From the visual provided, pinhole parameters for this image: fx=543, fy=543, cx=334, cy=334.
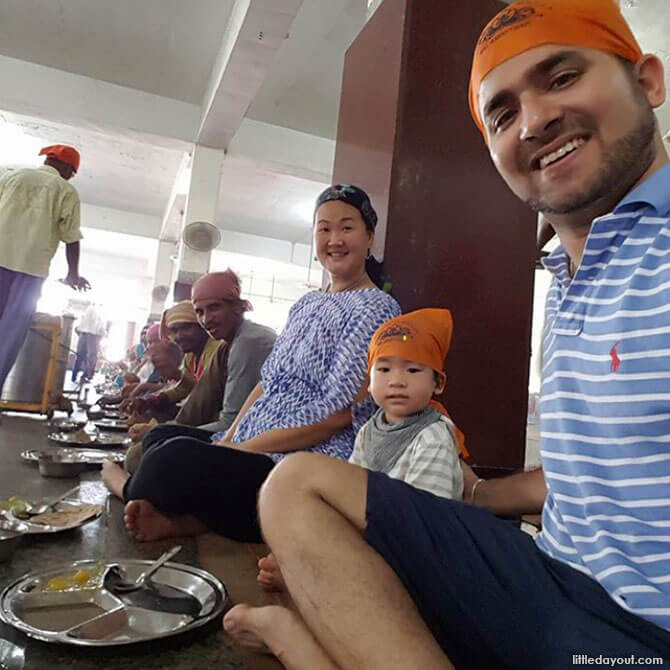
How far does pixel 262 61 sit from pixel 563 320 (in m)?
4.09

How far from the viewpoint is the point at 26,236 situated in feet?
12.1

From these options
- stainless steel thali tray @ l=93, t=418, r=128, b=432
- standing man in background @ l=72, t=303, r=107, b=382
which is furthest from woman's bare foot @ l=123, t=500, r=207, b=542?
standing man in background @ l=72, t=303, r=107, b=382

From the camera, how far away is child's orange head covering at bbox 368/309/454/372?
4.73ft

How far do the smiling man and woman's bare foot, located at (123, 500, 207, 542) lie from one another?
0.86 m

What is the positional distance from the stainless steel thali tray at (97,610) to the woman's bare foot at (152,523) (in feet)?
1.19

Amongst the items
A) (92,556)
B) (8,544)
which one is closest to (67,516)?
(92,556)

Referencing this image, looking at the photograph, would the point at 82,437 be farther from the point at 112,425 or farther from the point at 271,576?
the point at 271,576

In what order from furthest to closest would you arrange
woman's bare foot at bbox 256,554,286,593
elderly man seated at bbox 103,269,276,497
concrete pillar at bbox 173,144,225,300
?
concrete pillar at bbox 173,144,225,300 → elderly man seated at bbox 103,269,276,497 → woman's bare foot at bbox 256,554,286,593

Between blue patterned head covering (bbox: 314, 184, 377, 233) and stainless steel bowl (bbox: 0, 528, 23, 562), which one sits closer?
stainless steel bowl (bbox: 0, 528, 23, 562)

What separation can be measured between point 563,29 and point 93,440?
318 centimetres

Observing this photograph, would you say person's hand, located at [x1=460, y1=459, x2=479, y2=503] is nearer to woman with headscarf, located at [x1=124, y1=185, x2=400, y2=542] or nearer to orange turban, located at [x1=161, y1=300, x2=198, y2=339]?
woman with headscarf, located at [x1=124, y1=185, x2=400, y2=542]

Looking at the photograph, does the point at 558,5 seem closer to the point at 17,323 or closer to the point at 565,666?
Result: the point at 565,666

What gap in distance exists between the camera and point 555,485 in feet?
2.72

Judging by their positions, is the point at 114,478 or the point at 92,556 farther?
the point at 114,478
